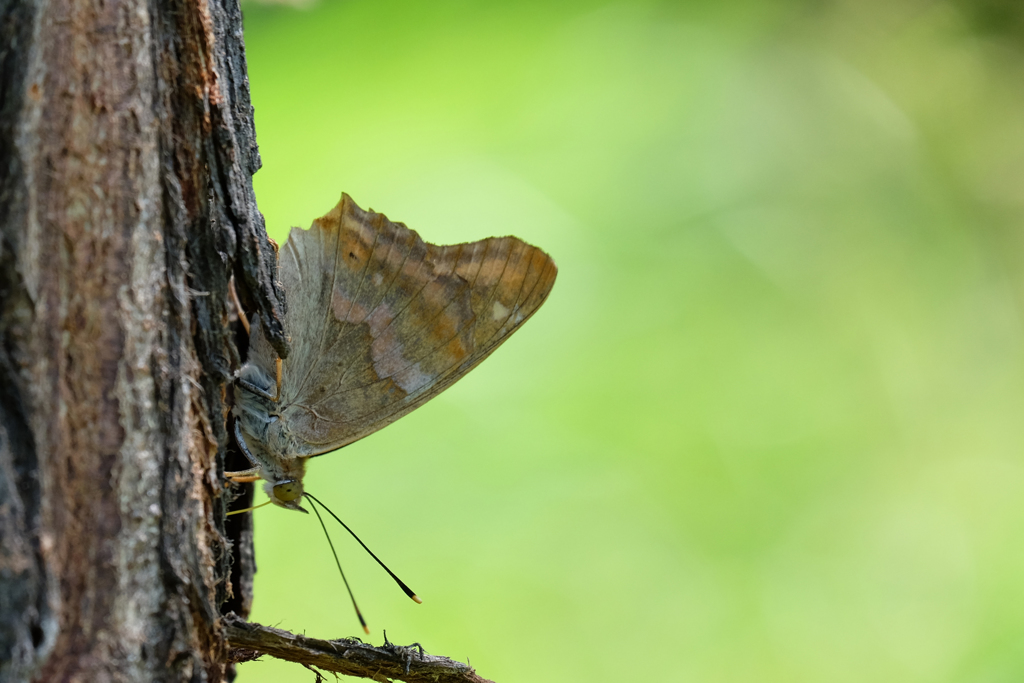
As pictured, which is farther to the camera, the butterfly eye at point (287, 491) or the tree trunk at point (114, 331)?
the butterfly eye at point (287, 491)

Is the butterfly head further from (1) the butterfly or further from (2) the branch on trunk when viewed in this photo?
(2) the branch on trunk

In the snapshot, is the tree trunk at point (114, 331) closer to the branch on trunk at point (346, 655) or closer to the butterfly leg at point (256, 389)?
the branch on trunk at point (346, 655)

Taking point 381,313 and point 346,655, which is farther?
point 381,313

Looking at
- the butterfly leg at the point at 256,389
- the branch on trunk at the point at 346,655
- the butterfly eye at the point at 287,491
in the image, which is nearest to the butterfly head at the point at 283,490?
the butterfly eye at the point at 287,491

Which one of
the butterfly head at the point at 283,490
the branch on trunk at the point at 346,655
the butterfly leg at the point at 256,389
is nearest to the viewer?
the branch on trunk at the point at 346,655

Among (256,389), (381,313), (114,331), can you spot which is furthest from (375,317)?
(114,331)

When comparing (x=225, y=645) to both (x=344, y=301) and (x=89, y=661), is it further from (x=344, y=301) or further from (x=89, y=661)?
(x=344, y=301)

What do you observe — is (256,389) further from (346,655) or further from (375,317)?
(346,655)
